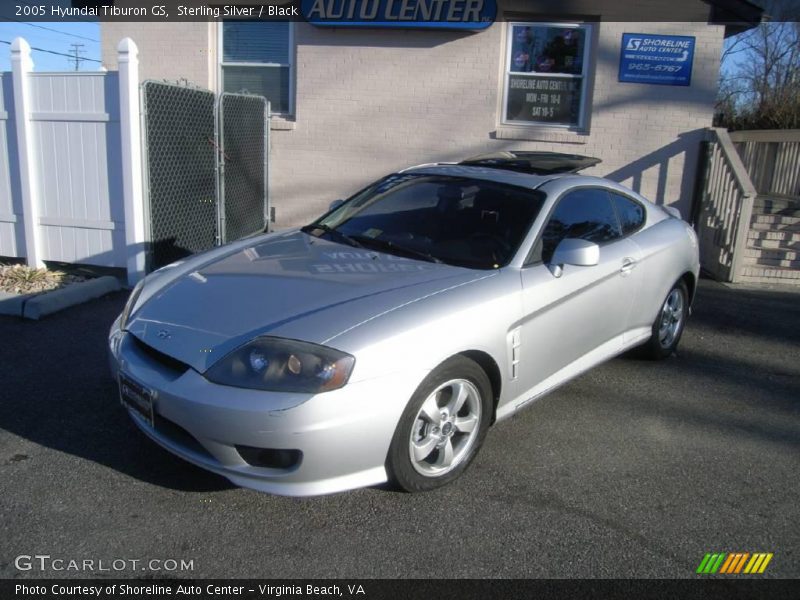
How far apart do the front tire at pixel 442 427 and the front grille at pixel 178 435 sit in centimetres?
82

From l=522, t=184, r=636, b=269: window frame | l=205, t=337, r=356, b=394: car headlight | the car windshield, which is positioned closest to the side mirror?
l=522, t=184, r=636, b=269: window frame

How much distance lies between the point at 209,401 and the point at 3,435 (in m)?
1.73

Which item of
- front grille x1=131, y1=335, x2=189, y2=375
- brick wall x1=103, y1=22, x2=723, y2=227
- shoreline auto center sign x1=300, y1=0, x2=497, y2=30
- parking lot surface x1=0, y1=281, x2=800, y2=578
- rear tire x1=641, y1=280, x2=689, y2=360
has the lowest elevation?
parking lot surface x1=0, y1=281, x2=800, y2=578

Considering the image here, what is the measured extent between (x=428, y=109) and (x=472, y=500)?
24.1 ft

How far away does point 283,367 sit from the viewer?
116 inches

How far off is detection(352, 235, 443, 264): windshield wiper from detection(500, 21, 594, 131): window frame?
6073 millimetres

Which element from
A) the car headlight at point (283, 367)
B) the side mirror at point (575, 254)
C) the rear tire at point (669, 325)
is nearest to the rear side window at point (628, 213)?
the rear tire at point (669, 325)

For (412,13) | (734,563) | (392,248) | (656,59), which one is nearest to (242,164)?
(412,13)

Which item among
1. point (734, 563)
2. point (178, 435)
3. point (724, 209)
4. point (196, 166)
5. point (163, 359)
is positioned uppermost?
point (196, 166)

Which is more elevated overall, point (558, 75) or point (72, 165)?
point (558, 75)

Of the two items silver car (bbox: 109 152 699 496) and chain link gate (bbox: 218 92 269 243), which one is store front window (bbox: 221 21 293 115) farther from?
silver car (bbox: 109 152 699 496)

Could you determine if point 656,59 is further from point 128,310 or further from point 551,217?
point 128,310

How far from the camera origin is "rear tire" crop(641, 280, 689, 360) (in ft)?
17.3

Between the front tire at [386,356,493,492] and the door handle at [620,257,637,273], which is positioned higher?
the door handle at [620,257,637,273]
